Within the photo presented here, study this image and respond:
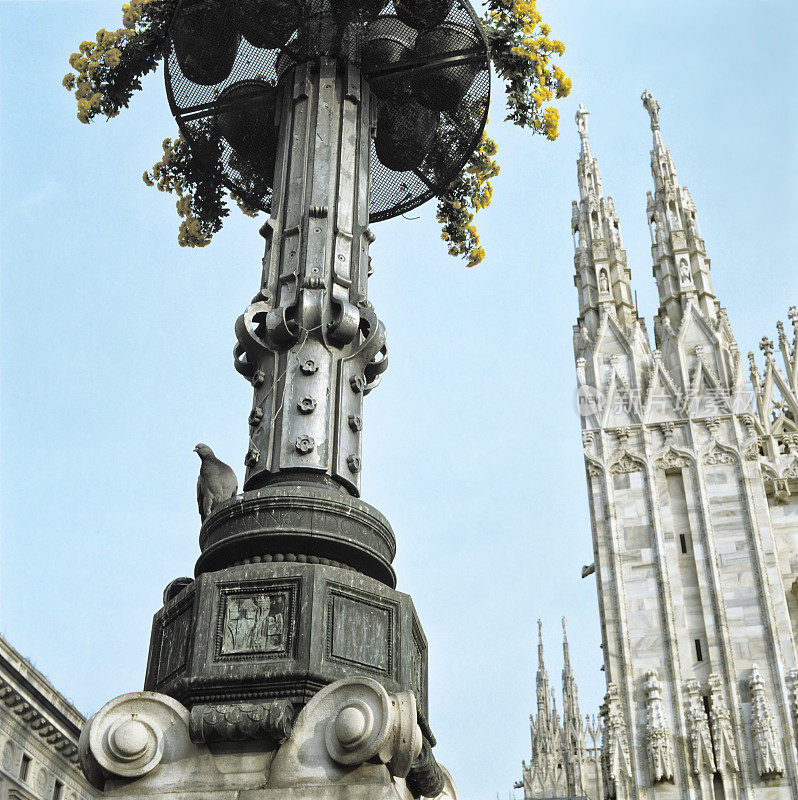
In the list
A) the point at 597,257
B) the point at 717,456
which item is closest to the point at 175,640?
the point at 717,456

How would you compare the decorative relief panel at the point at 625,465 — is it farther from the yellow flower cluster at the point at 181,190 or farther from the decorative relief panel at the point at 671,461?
the yellow flower cluster at the point at 181,190

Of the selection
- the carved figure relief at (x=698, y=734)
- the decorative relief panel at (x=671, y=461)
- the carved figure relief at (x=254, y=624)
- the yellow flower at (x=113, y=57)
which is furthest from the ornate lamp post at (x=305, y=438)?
the decorative relief panel at (x=671, y=461)

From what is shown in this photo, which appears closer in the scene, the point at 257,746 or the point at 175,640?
the point at 257,746

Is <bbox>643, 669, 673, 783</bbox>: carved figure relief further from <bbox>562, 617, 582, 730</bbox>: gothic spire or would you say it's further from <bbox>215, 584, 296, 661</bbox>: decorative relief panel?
<bbox>215, 584, 296, 661</bbox>: decorative relief panel

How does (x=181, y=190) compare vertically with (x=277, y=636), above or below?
above

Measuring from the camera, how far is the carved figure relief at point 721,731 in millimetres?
25703

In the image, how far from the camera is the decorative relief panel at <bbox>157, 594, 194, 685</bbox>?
4.55 m

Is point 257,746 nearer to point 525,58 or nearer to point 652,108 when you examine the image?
point 525,58

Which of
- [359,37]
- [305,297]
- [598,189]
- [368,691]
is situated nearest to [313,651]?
[368,691]

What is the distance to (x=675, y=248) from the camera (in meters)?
35.9

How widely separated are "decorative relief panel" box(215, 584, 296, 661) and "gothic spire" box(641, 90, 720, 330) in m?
31.1

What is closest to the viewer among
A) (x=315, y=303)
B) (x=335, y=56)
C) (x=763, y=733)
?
(x=315, y=303)

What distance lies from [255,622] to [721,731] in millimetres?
24396

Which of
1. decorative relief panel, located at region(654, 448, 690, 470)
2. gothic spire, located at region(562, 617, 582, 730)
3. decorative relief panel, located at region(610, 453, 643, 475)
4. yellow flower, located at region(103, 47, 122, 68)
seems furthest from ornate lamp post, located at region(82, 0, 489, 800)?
gothic spire, located at region(562, 617, 582, 730)
